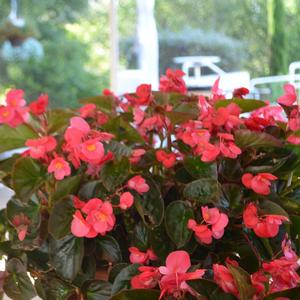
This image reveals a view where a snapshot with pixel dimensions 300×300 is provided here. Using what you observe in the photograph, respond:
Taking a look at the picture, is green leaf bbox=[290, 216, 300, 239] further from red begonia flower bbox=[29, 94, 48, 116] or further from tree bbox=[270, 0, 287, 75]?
tree bbox=[270, 0, 287, 75]

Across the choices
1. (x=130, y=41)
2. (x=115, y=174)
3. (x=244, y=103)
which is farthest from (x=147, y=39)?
(x=115, y=174)

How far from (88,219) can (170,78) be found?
0.30 meters

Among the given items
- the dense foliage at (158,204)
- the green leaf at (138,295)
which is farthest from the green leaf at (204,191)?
the green leaf at (138,295)

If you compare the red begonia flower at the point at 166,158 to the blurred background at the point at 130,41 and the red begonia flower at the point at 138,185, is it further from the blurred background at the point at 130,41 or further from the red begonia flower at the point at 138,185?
the blurred background at the point at 130,41

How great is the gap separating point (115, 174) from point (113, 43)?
3549 millimetres

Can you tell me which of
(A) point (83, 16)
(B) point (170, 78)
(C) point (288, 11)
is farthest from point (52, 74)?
(B) point (170, 78)

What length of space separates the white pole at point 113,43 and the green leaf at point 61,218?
3398 mm

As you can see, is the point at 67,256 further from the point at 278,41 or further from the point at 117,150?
the point at 278,41

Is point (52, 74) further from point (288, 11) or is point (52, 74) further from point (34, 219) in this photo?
point (34, 219)

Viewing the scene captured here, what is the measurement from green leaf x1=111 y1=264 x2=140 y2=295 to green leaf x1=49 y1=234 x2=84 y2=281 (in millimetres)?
43

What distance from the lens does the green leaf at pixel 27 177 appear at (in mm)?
482

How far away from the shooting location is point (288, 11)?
168 inches

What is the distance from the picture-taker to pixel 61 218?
1.49 feet

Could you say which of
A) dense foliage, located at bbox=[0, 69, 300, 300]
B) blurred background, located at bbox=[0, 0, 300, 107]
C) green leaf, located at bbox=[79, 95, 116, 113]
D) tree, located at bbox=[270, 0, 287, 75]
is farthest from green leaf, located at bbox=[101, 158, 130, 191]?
tree, located at bbox=[270, 0, 287, 75]
